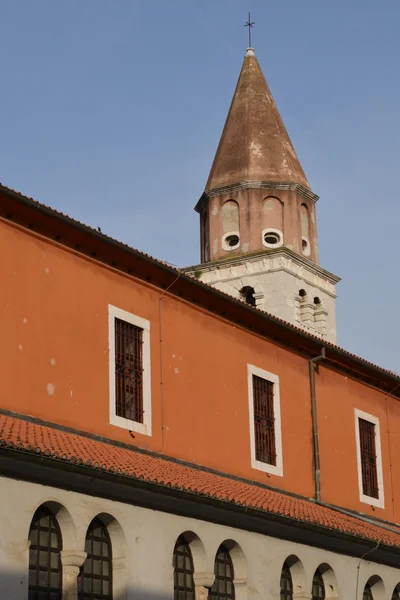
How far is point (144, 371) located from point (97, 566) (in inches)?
196

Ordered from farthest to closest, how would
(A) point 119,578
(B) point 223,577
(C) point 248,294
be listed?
(C) point 248,294
(B) point 223,577
(A) point 119,578

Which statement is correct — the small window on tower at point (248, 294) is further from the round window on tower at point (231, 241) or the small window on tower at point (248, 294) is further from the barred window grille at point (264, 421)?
the barred window grille at point (264, 421)

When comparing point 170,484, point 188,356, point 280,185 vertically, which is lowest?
point 170,484

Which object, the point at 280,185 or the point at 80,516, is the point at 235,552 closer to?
the point at 80,516

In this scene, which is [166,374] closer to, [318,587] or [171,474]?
[171,474]

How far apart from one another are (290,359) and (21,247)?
8882mm

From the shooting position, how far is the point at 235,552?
24562 mm

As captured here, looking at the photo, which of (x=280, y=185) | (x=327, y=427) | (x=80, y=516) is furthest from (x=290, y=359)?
(x=280, y=185)

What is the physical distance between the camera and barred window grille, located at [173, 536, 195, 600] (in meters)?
23.2

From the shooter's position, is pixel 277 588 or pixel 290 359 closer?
pixel 277 588

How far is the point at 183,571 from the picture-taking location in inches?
922

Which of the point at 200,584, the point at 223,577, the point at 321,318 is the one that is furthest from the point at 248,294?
the point at 200,584

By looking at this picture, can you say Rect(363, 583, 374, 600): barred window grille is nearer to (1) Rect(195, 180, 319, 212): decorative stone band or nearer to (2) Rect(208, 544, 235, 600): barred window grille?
(2) Rect(208, 544, 235, 600): barred window grille

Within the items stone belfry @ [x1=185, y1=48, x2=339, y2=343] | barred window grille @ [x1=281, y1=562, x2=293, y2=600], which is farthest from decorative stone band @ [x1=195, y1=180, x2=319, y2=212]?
barred window grille @ [x1=281, y1=562, x2=293, y2=600]
